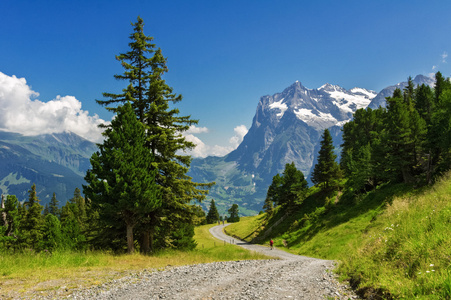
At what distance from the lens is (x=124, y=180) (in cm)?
1537

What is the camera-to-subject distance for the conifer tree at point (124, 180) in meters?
15.1

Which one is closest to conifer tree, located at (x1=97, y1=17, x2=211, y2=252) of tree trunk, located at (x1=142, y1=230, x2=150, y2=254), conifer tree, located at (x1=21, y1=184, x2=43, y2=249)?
tree trunk, located at (x1=142, y1=230, x2=150, y2=254)

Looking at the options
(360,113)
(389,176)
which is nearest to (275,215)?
(389,176)

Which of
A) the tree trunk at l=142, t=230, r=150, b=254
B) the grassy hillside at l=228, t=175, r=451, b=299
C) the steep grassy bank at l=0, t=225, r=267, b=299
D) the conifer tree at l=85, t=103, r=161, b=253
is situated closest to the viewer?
the grassy hillside at l=228, t=175, r=451, b=299

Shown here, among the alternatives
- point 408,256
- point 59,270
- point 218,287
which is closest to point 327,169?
point 408,256

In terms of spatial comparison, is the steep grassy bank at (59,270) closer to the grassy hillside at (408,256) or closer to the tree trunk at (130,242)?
the tree trunk at (130,242)

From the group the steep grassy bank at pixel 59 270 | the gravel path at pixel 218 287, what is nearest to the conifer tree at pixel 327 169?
the steep grassy bank at pixel 59 270

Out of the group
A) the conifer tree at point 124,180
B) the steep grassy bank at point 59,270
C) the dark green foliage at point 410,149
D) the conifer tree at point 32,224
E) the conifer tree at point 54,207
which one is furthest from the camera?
the conifer tree at point 54,207

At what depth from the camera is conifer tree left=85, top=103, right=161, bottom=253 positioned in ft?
49.7

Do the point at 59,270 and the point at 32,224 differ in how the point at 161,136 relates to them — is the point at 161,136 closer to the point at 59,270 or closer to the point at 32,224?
the point at 59,270

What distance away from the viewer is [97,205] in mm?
15898

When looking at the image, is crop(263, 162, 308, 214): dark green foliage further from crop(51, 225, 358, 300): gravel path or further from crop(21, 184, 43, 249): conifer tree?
crop(21, 184, 43, 249): conifer tree

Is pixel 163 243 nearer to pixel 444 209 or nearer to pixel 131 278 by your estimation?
pixel 131 278

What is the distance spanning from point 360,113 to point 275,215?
3961 cm
